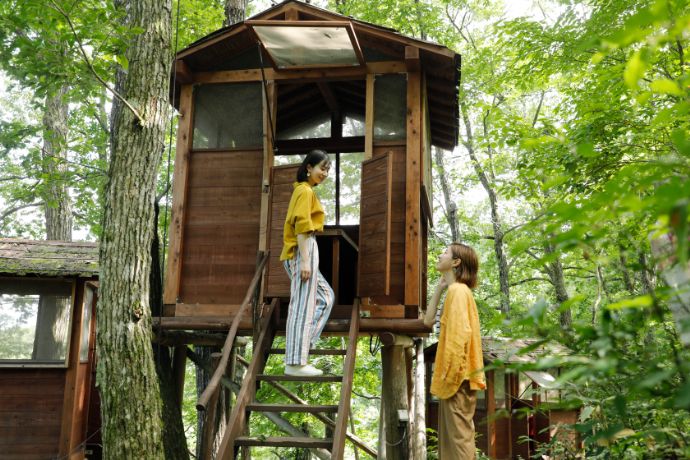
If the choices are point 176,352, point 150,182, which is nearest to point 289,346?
point 150,182

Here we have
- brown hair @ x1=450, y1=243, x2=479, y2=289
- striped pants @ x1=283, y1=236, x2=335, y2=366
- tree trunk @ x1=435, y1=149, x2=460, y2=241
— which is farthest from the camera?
tree trunk @ x1=435, y1=149, x2=460, y2=241

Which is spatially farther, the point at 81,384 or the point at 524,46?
the point at 524,46

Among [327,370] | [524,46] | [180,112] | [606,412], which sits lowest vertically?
[327,370]

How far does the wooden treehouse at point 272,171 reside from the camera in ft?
21.1

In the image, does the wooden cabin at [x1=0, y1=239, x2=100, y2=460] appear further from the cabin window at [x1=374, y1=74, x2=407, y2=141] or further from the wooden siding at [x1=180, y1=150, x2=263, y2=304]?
the cabin window at [x1=374, y1=74, x2=407, y2=141]

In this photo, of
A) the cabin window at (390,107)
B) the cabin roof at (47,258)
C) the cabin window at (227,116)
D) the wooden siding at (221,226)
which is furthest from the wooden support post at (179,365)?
the cabin window at (390,107)

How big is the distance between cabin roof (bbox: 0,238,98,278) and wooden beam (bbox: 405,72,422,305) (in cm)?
522

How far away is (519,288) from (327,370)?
1473cm

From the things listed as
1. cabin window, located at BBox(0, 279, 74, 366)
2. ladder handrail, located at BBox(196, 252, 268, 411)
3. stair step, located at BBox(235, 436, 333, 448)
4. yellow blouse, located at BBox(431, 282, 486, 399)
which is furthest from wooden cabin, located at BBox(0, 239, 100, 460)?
yellow blouse, located at BBox(431, 282, 486, 399)

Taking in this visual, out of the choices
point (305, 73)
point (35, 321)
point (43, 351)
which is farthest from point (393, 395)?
point (35, 321)

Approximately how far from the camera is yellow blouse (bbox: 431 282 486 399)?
15.1ft

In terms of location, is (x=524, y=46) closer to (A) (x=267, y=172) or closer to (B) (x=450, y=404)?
(A) (x=267, y=172)

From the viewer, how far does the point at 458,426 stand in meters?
4.59

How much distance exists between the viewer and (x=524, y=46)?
10.9m
